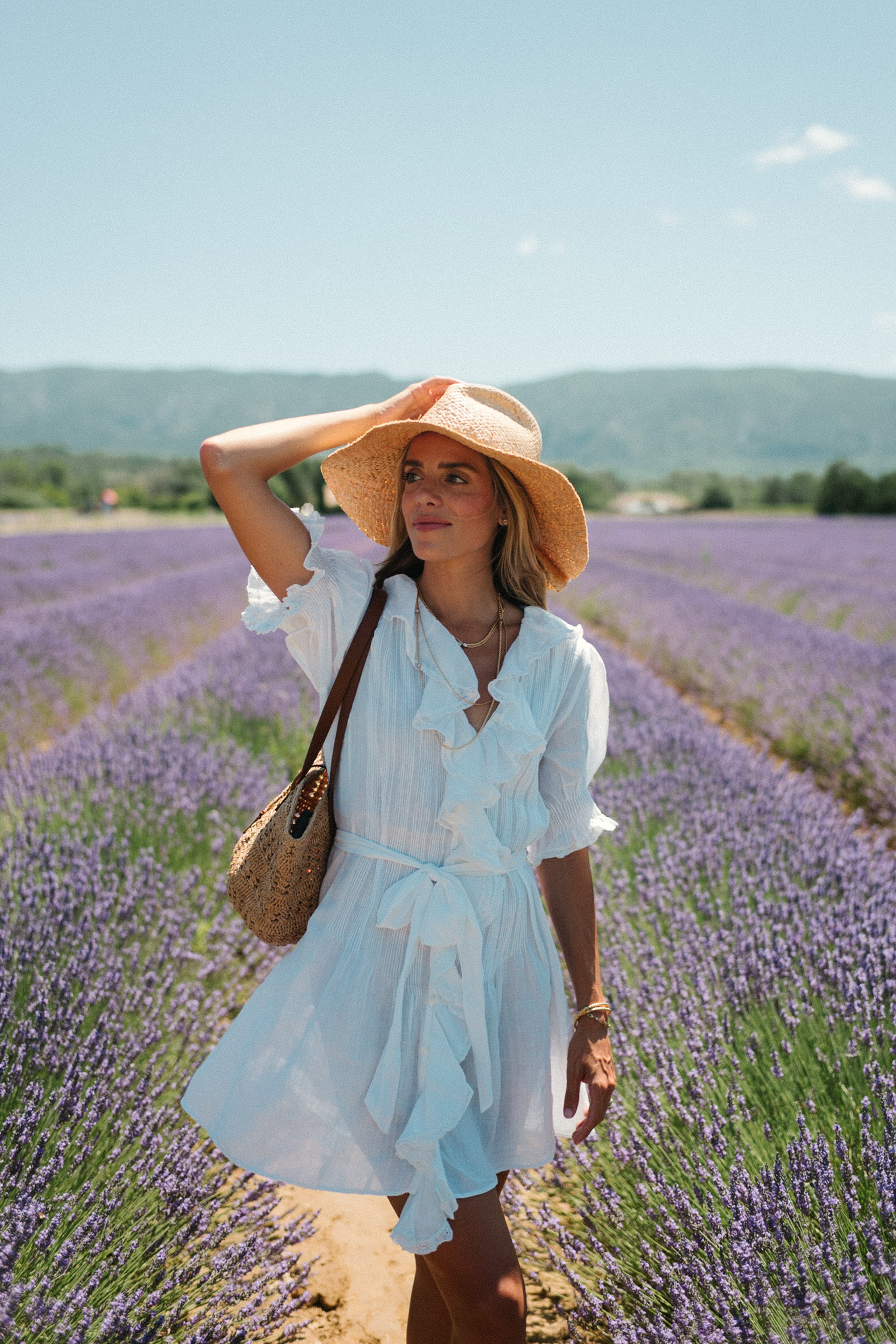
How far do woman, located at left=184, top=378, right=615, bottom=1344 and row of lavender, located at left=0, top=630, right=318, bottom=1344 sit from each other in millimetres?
280

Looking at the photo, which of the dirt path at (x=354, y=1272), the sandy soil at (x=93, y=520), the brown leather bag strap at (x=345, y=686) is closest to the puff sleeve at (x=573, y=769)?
the brown leather bag strap at (x=345, y=686)

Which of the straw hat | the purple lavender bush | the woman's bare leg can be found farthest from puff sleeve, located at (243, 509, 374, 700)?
the purple lavender bush

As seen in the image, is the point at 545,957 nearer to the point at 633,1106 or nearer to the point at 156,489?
the point at 633,1106

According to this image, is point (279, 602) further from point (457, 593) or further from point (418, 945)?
point (418, 945)

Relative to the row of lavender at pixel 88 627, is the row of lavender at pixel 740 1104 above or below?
above

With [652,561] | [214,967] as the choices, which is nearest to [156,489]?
[652,561]

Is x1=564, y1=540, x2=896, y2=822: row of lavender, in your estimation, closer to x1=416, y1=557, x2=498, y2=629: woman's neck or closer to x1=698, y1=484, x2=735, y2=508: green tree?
x1=416, y1=557, x2=498, y2=629: woman's neck

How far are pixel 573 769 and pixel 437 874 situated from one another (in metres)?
0.30

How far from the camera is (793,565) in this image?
46.6ft

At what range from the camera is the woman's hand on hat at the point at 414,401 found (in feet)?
4.76

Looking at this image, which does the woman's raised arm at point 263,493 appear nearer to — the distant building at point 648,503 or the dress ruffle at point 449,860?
the dress ruffle at point 449,860

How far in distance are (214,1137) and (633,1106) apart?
816 mm

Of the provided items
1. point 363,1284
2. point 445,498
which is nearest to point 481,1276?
point 363,1284

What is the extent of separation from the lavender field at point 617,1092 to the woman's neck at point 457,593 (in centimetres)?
89
